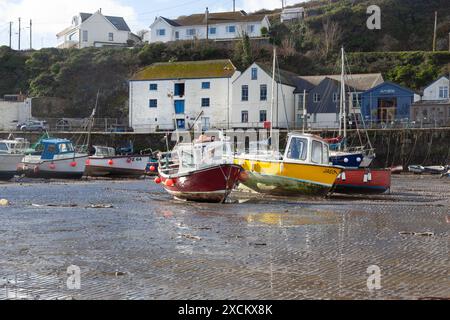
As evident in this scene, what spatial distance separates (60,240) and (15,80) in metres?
74.8

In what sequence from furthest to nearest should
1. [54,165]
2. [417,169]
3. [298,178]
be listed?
[417,169], [54,165], [298,178]

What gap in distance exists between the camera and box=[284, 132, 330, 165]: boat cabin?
2586 centimetres

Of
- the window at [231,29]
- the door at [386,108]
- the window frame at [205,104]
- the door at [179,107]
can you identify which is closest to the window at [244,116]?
the window frame at [205,104]

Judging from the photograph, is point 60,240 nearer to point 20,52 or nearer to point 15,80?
point 15,80

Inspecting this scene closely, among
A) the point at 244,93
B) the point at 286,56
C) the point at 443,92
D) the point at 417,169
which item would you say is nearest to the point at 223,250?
the point at 417,169

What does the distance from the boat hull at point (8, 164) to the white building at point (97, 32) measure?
198 ft

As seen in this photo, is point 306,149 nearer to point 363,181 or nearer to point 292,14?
point 363,181

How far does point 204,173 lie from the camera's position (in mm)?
23203

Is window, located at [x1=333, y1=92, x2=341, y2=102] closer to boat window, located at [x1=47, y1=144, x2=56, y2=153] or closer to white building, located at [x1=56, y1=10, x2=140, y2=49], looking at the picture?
boat window, located at [x1=47, y1=144, x2=56, y2=153]

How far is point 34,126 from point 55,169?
25.2 meters

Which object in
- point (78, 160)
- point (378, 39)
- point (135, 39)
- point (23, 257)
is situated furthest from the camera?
point (135, 39)

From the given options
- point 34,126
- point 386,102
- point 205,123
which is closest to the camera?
point 386,102
